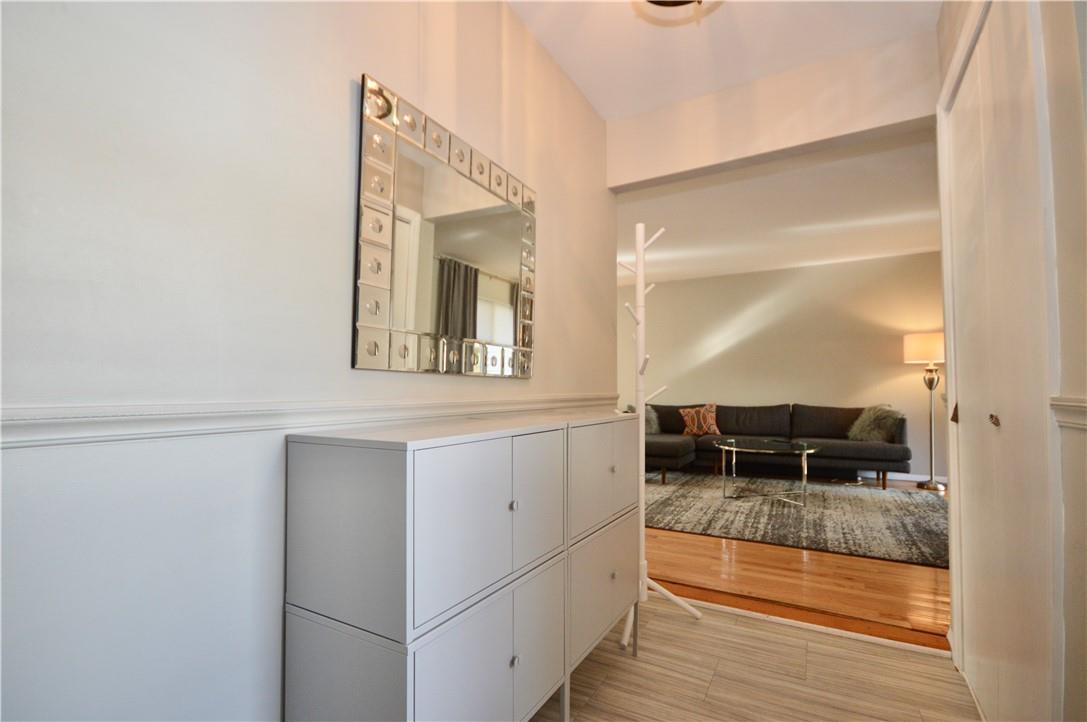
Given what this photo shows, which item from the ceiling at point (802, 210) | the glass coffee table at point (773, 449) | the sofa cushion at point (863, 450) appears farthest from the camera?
the sofa cushion at point (863, 450)

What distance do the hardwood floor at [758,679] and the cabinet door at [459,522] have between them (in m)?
0.79

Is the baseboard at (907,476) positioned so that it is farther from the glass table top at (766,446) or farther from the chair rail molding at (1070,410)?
the chair rail molding at (1070,410)

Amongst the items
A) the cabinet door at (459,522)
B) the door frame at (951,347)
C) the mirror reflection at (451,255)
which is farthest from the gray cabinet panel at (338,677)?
the door frame at (951,347)

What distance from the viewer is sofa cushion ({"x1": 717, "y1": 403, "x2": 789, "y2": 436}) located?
6.22m

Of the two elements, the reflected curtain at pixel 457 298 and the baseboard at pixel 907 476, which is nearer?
the reflected curtain at pixel 457 298

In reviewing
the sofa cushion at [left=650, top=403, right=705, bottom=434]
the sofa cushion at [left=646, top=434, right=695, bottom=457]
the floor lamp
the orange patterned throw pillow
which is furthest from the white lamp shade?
the sofa cushion at [left=646, top=434, right=695, bottom=457]

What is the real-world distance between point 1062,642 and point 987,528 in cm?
65

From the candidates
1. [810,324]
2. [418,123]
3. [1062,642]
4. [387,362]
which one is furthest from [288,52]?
[810,324]

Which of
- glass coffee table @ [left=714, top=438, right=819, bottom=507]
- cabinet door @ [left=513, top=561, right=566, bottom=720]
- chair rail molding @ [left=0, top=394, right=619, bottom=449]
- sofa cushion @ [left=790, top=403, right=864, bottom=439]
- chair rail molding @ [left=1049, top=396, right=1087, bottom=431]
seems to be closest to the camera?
chair rail molding @ [left=0, top=394, right=619, bottom=449]

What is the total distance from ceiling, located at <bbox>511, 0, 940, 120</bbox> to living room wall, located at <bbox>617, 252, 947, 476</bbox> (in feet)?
11.5

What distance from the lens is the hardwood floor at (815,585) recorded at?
2219 millimetres

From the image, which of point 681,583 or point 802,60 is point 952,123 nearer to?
point 802,60

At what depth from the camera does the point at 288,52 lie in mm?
1188

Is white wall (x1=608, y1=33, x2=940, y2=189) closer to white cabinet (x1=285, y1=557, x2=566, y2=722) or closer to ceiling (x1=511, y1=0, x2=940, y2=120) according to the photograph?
ceiling (x1=511, y1=0, x2=940, y2=120)
